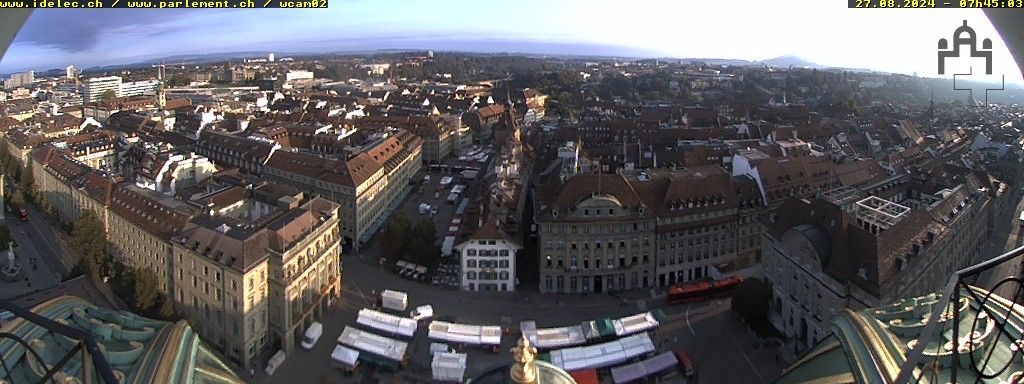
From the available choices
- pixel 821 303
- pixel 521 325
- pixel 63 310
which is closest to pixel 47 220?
pixel 521 325

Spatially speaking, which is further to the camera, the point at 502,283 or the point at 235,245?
the point at 502,283

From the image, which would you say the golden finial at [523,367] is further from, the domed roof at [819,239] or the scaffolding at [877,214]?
the scaffolding at [877,214]

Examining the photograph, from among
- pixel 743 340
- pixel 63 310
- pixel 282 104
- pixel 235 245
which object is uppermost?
pixel 282 104

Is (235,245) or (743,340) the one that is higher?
(235,245)

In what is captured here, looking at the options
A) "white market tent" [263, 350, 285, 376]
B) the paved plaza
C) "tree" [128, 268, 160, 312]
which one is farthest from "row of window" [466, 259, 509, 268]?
the paved plaza

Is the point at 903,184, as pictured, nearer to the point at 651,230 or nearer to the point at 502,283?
the point at 651,230

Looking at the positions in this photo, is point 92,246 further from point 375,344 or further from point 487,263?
point 487,263
